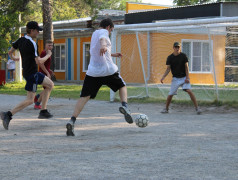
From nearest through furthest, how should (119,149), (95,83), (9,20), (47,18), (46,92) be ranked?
(119,149) < (95,83) < (46,92) < (9,20) < (47,18)

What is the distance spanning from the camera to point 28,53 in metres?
8.84

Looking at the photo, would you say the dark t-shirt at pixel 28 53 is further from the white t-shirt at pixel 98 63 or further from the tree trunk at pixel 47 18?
the tree trunk at pixel 47 18

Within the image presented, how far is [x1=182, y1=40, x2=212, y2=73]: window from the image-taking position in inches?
795

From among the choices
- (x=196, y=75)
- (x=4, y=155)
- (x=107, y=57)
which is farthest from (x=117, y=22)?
(x=4, y=155)

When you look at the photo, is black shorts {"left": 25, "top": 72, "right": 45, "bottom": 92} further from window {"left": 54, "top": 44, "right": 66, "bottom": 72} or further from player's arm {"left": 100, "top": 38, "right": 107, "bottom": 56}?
window {"left": 54, "top": 44, "right": 66, "bottom": 72}

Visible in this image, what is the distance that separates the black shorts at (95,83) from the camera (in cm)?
789

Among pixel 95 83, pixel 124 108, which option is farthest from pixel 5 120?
pixel 124 108

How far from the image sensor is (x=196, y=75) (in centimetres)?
2077

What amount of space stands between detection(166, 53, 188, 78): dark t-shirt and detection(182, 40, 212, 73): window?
26.2 ft

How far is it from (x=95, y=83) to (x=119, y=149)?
172cm

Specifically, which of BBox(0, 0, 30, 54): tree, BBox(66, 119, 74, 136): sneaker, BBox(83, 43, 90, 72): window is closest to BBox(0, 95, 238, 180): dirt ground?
BBox(66, 119, 74, 136): sneaker

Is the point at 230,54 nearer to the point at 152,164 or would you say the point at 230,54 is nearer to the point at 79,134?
the point at 79,134

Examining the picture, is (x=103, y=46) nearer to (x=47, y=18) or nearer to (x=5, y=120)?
(x=5, y=120)

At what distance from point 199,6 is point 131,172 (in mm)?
22281
